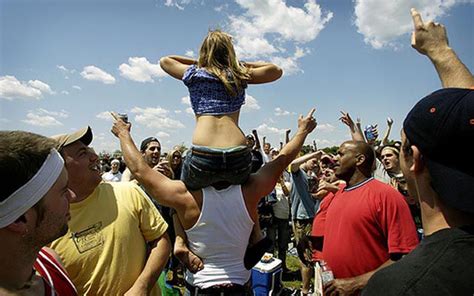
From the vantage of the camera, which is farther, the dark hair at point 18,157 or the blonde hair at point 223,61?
the blonde hair at point 223,61

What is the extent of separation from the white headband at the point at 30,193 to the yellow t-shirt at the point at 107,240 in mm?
821

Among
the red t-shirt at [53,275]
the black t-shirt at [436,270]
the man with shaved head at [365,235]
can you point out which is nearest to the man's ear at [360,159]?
the man with shaved head at [365,235]

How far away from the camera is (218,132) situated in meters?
2.15

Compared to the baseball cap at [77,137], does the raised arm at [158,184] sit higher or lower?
lower

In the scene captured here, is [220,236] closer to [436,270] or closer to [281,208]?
[436,270]

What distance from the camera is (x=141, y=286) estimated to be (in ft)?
6.91

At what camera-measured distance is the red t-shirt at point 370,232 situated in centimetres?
257

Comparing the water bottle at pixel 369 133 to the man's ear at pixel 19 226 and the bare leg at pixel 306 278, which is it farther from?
the man's ear at pixel 19 226

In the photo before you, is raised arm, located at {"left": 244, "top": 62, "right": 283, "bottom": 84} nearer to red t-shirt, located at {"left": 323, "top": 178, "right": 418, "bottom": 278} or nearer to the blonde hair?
the blonde hair

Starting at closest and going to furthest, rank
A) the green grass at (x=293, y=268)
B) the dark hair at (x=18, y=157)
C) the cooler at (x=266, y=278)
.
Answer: the dark hair at (x=18, y=157) < the cooler at (x=266, y=278) < the green grass at (x=293, y=268)

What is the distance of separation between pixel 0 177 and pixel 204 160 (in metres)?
1.04

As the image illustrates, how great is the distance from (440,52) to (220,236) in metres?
1.50

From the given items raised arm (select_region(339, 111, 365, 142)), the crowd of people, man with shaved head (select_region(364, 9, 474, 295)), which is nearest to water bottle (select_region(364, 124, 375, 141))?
raised arm (select_region(339, 111, 365, 142))

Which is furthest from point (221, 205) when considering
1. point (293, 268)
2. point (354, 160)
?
point (293, 268)
